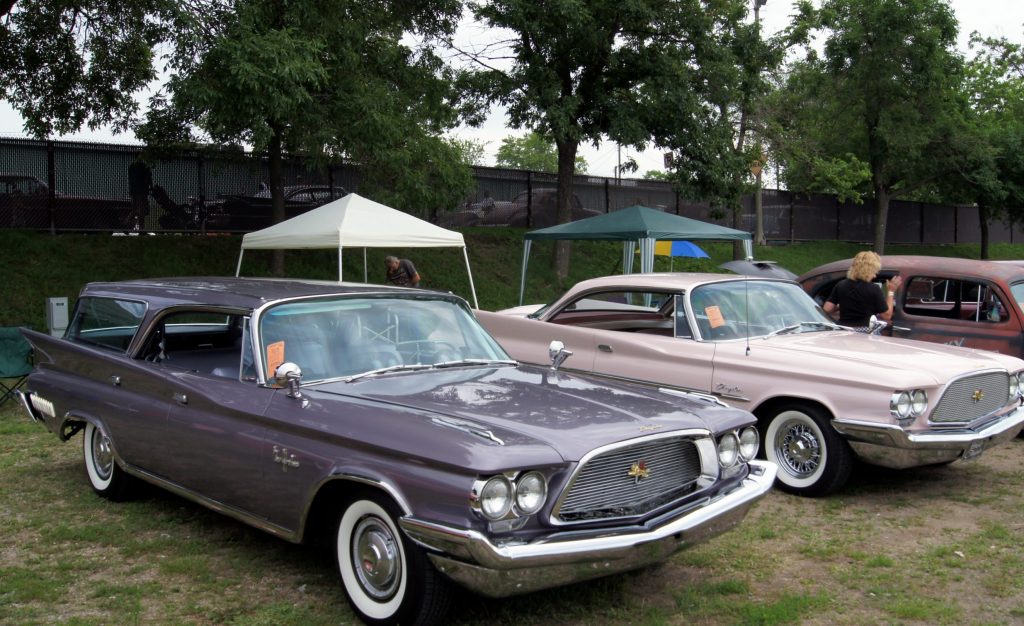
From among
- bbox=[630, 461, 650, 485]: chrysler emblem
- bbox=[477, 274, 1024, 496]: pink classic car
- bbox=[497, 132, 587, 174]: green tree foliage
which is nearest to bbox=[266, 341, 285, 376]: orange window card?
bbox=[630, 461, 650, 485]: chrysler emblem

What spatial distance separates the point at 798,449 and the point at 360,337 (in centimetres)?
343

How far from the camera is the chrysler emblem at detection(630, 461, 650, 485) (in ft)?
13.4

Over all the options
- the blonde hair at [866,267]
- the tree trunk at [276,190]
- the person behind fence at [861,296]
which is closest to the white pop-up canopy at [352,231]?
the tree trunk at [276,190]

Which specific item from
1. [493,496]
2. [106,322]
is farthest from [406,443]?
[106,322]

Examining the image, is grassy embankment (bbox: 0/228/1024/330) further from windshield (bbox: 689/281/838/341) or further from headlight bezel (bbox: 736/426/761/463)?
headlight bezel (bbox: 736/426/761/463)

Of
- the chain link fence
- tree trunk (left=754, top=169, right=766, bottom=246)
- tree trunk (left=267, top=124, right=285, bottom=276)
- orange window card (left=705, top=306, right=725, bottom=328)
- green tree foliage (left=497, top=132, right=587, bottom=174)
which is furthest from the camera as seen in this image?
green tree foliage (left=497, top=132, right=587, bottom=174)

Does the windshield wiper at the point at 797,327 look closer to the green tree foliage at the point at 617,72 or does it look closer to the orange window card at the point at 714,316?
the orange window card at the point at 714,316

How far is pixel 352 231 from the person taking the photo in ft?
38.7

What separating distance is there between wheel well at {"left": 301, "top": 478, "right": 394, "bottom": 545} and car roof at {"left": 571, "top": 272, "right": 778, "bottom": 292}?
3.95m

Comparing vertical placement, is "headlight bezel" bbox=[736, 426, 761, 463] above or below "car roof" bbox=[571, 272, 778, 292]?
below

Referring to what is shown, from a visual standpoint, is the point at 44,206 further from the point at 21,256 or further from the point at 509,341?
the point at 509,341

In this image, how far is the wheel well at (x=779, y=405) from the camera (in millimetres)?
6446

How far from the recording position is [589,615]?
4.33m

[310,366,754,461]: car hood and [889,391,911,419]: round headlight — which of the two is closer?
[310,366,754,461]: car hood
